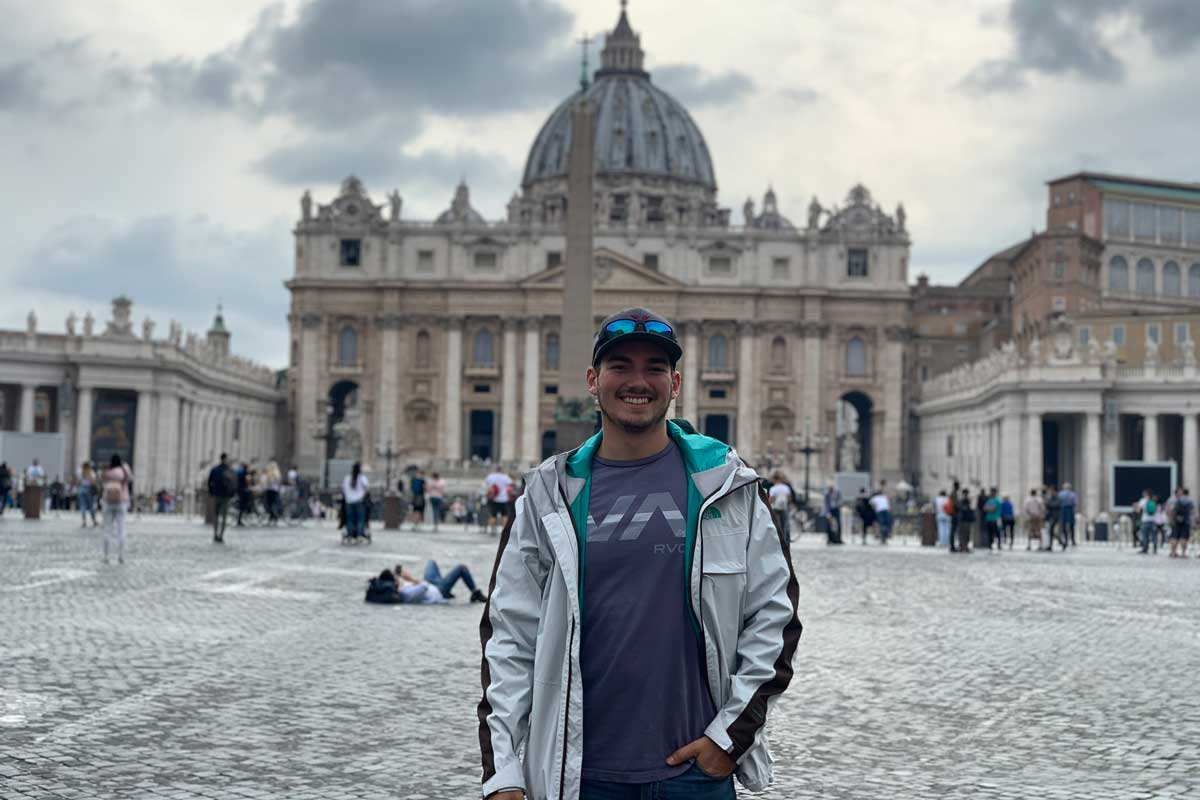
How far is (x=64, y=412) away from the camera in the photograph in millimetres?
58469

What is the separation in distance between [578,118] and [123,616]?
76.0 feet

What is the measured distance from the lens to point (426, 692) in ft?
33.2

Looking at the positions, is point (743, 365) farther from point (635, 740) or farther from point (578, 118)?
point (635, 740)

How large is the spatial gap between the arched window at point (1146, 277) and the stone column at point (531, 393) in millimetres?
32045

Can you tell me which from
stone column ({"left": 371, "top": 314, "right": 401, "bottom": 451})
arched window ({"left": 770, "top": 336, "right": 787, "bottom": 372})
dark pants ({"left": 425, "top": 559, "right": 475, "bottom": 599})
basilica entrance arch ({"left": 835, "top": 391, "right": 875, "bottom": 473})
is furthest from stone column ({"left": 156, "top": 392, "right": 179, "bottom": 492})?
dark pants ({"left": 425, "top": 559, "right": 475, "bottom": 599})

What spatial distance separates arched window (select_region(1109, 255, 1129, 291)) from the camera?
259 feet

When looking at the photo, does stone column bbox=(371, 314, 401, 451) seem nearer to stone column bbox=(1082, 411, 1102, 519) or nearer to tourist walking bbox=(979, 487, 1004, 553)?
stone column bbox=(1082, 411, 1102, 519)

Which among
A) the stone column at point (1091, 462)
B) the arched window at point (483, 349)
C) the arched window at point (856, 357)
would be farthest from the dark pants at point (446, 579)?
the arched window at point (856, 357)

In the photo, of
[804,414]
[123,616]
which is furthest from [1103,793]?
[804,414]

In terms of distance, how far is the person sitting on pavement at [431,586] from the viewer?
54.2 ft

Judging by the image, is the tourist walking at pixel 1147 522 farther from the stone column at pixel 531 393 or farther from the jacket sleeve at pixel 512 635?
the stone column at pixel 531 393

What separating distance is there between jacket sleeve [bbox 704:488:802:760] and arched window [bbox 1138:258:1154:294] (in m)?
80.7

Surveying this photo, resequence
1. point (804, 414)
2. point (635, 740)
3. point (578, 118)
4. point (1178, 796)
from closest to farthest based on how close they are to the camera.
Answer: point (635, 740)
point (1178, 796)
point (578, 118)
point (804, 414)

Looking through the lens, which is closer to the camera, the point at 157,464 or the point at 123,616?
the point at 123,616
